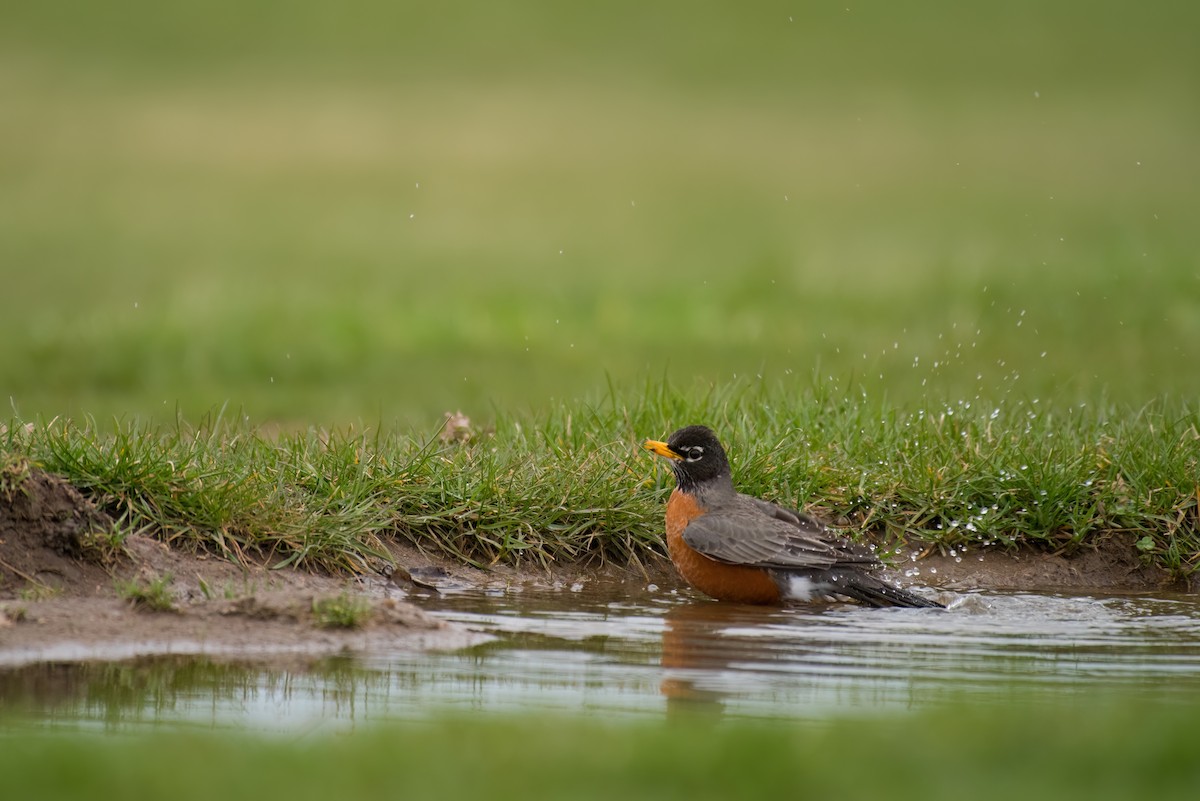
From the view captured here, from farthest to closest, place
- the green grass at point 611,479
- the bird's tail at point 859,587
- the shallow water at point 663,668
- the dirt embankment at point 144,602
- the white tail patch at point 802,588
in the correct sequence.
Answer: the white tail patch at point 802,588 → the bird's tail at point 859,587 → the green grass at point 611,479 → the dirt embankment at point 144,602 → the shallow water at point 663,668

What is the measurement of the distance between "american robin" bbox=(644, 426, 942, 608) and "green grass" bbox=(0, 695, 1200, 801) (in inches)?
111

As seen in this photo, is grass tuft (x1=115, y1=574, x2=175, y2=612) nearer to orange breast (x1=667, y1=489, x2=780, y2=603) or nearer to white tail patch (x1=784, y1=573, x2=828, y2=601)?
orange breast (x1=667, y1=489, x2=780, y2=603)

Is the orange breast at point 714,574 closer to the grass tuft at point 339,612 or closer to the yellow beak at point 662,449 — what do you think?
the yellow beak at point 662,449

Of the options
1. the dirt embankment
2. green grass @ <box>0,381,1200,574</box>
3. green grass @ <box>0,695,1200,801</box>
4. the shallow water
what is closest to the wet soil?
the dirt embankment

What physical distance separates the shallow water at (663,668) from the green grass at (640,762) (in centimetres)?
53

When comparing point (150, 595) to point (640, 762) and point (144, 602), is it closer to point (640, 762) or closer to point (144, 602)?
point (144, 602)

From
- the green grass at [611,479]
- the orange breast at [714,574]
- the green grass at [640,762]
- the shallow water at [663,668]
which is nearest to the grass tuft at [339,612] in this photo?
the shallow water at [663,668]

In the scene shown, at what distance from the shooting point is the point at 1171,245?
2194 cm

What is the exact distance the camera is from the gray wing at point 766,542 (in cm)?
755

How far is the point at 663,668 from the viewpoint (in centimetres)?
601

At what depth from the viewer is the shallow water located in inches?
208

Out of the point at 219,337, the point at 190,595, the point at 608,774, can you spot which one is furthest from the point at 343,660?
the point at 219,337

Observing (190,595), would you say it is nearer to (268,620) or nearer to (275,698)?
(268,620)

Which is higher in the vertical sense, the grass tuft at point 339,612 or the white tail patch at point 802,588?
the white tail patch at point 802,588
